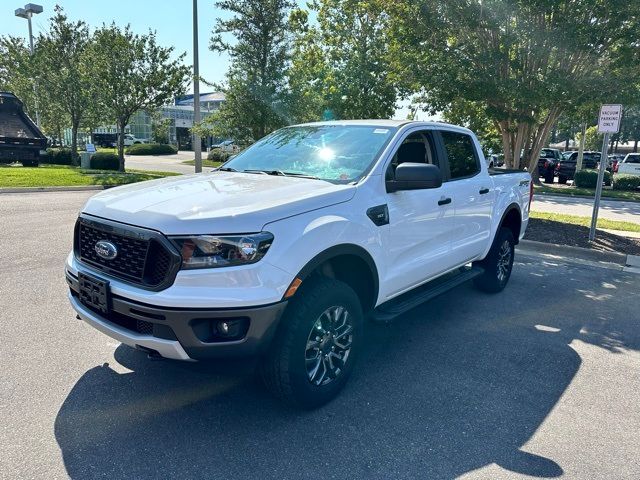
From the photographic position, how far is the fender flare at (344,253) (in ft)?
9.54

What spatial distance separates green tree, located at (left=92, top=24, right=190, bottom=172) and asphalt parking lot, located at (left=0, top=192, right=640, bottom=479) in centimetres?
1531

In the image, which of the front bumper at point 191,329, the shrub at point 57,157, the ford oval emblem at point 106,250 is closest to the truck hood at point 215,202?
the ford oval emblem at point 106,250

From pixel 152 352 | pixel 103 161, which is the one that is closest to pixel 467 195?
pixel 152 352

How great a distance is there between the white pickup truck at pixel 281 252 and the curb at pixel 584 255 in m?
4.67

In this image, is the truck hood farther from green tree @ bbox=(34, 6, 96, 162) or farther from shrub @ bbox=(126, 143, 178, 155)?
shrub @ bbox=(126, 143, 178, 155)

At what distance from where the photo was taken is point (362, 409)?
Answer: 3.25m

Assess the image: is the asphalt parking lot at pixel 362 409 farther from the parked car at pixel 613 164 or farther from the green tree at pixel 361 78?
the parked car at pixel 613 164

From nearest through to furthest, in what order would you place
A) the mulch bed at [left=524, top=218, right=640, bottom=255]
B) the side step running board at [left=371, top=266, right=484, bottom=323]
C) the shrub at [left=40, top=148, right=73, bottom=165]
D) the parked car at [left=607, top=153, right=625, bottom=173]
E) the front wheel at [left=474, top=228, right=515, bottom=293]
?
the side step running board at [left=371, top=266, right=484, bottom=323], the front wheel at [left=474, top=228, right=515, bottom=293], the mulch bed at [left=524, top=218, right=640, bottom=255], the parked car at [left=607, top=153, right=625, bottom=173], the shrub at [left=40, top=148, right=73, bottom=165]

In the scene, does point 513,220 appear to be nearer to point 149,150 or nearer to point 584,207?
point 584,207

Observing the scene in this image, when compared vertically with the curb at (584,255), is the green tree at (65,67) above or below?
above

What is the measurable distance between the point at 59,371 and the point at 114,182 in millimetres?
13644

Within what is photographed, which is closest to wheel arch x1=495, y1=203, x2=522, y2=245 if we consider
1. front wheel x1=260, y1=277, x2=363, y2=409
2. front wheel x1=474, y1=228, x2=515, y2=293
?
front wheel x1=474, y1=228, x2=515, y2=293

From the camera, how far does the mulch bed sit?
853 cm

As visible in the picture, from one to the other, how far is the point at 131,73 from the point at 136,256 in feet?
58.6
